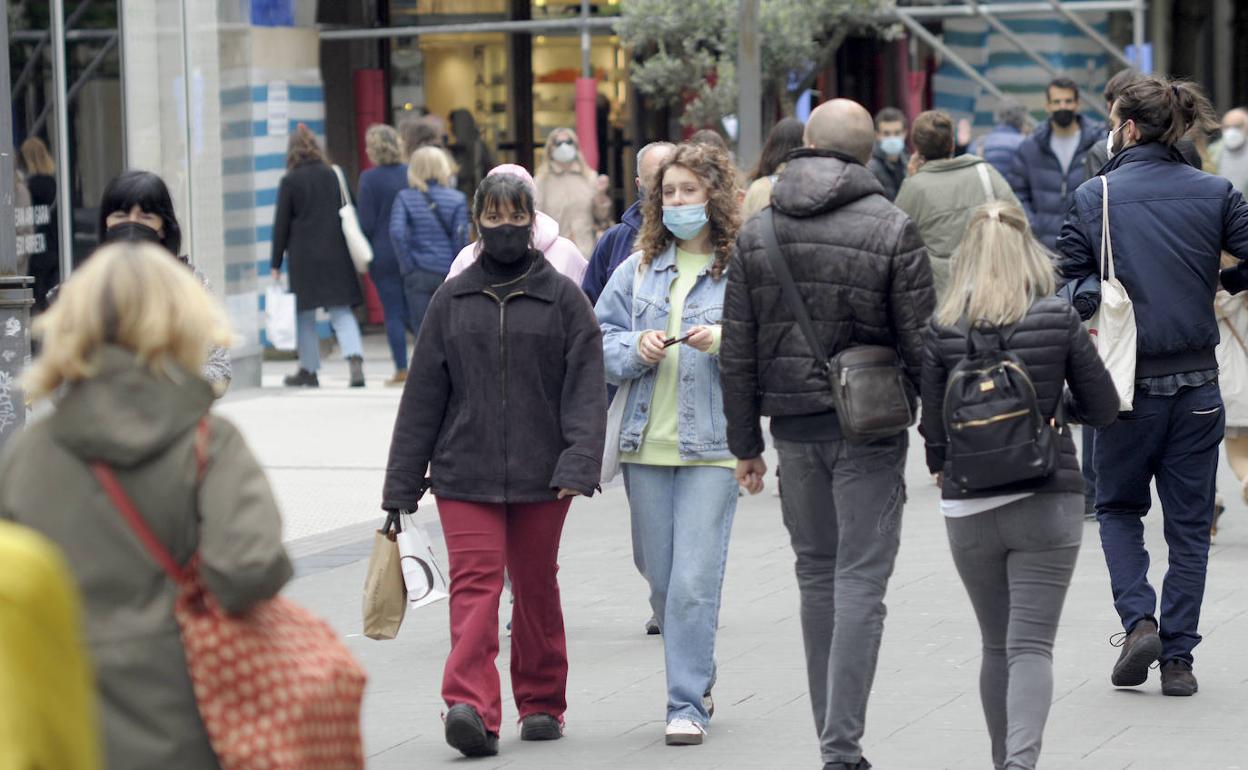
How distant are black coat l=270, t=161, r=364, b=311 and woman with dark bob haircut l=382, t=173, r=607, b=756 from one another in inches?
383

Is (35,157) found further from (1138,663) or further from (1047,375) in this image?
(1047,375)

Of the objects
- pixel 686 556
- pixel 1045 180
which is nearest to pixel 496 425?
pixel 686 556

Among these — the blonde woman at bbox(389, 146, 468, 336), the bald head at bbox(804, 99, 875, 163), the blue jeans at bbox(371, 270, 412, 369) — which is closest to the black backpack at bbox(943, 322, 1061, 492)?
the bald head at bbox(804, 99, 875, 163)

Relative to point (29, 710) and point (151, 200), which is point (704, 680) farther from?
point (29, 710)

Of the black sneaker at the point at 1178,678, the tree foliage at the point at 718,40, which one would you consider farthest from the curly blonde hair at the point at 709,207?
the tree foliage at the point at 718,40

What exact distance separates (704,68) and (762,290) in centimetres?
1342

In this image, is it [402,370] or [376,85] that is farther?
[376,85]

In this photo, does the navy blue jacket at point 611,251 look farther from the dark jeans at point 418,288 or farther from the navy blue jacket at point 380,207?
the navy blue jacket at point 380,207

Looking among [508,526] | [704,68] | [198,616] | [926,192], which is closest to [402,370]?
[704,68]

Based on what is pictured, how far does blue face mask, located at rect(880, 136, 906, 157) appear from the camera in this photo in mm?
13875

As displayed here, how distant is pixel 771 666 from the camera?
7.16 m

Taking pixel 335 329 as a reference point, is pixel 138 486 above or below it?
above

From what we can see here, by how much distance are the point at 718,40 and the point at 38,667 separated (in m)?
16.6

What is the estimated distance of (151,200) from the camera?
6.14 m
